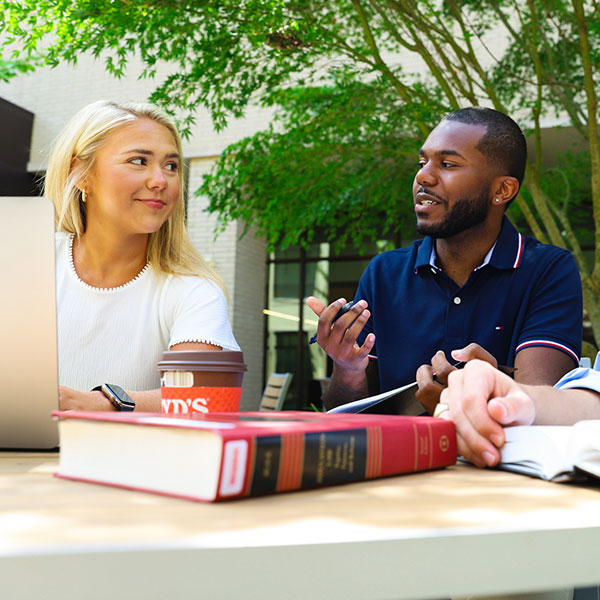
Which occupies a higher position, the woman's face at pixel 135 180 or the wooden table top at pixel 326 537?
the woman's face at pixel 135 180

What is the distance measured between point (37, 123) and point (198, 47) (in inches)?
263

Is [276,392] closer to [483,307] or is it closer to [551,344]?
[483,307]

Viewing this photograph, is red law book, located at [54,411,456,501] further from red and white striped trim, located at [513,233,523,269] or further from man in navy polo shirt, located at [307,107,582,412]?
red and white striped trim, located at [513,233,523,269]

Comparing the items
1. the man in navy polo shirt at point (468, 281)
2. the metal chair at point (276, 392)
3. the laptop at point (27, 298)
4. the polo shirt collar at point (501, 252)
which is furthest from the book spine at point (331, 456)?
the metal chair at point (276, 392)

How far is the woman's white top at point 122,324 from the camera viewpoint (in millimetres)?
1695

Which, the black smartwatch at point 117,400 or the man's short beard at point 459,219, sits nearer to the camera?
the black smartwatch at point 117,400

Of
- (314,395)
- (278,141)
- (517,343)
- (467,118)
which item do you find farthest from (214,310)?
(314,395)

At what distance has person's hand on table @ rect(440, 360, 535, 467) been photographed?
71cm

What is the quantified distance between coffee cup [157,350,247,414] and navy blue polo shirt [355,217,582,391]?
1.06 metres

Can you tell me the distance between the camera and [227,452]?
45cm

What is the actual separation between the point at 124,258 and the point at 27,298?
1.10m

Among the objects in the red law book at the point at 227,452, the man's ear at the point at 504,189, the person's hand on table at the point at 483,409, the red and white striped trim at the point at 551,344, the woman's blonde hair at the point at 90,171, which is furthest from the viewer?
the man's ear at the point at 504,189

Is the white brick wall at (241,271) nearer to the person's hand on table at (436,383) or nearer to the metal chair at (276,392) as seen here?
the metal chair at (276,392)

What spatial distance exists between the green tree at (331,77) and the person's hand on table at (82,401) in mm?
3413
